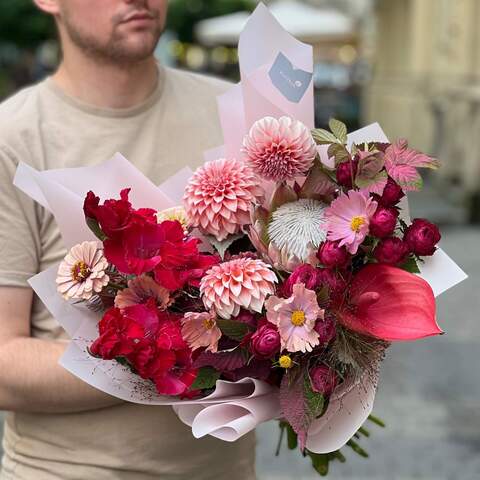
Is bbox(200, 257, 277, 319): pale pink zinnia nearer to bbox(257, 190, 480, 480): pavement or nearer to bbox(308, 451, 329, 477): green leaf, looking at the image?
bbox(308, 451, 329, 477): green leaf

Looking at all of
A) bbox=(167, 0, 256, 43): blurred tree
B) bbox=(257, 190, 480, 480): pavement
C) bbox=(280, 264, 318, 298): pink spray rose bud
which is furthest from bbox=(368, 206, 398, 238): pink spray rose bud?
bbox=(167, 0, 256, 43): blurred tree

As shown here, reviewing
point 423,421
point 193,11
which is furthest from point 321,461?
point 193,11

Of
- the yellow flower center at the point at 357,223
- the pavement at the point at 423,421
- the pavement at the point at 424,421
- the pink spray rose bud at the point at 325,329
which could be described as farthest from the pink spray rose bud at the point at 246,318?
the pavement at the point at 424,421

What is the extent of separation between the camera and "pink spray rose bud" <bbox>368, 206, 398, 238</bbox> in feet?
5.07

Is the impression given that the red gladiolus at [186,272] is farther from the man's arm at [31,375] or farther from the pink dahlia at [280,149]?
the man's arm at [31,375]

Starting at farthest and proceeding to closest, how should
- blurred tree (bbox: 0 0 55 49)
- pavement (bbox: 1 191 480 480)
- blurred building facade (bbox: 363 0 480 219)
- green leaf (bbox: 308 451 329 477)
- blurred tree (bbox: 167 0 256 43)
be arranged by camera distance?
blurred tree (bbox: 167 0 256 43) → blurred tree (bbox: 0 0 55 49) → blurred building facade (bbox: 363 0 480 219) → pavement (bbox: 1 191 480 480) → green leaf (bbox: 308 451 329 477)

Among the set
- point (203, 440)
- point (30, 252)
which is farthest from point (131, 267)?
point (203, 440)

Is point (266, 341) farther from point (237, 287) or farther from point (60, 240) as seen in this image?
point (60, 240)

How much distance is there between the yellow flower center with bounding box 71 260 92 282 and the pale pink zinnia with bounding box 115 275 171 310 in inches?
2.5

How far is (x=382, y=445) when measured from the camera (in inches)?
197

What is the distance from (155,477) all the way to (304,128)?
32.2 inches

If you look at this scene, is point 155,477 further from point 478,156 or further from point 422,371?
point 478,156

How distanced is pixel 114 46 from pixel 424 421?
146 inches

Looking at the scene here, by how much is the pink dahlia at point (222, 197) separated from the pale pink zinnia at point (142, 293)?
134 mm
